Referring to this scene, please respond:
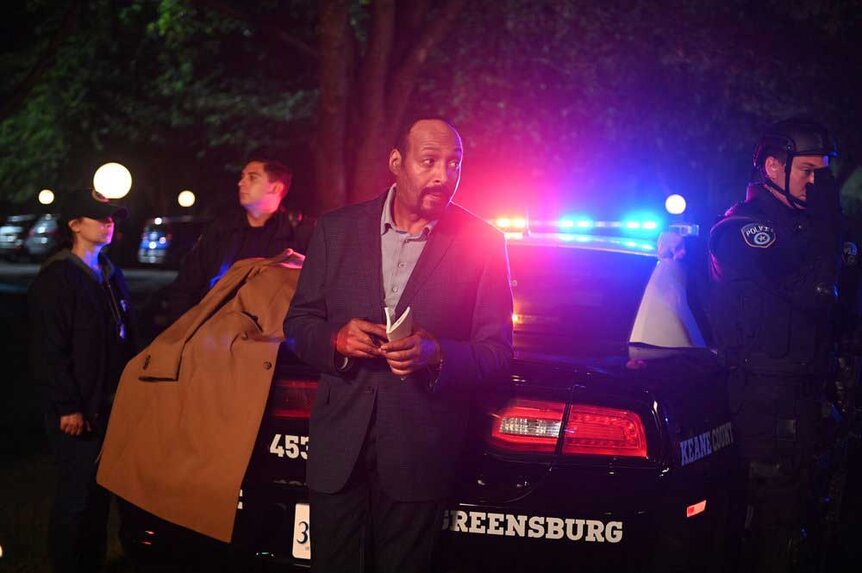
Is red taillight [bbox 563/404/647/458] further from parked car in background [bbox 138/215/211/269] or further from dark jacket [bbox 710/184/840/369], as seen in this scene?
parked car in background [bbox 138/215/211/269]

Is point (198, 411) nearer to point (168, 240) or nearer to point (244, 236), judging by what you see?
point (244, 236)

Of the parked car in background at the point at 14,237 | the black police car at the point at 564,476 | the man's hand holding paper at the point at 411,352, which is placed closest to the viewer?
the man's hand holding paper at the point at 411,352

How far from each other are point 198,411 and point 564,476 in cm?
125

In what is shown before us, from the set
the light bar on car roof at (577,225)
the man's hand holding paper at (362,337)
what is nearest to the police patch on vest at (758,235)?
the light bar on car roof at (577,225)

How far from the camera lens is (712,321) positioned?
14.2 feet

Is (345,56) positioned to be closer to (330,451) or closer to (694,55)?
(694,55)

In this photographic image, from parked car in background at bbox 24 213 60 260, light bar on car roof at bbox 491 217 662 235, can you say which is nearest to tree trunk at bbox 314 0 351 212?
light bar on car roof at bbox 491 217 662 235

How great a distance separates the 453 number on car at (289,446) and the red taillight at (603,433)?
86cm

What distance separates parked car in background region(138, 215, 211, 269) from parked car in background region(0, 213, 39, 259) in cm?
484

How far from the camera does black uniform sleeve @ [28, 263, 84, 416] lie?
429 cm

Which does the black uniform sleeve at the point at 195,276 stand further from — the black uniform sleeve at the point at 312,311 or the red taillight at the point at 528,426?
the red taillight at the point at 528,426

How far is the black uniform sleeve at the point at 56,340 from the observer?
14.1 feet

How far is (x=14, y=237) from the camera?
35.2 meters

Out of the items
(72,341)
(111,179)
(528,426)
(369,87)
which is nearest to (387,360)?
(528,426)
